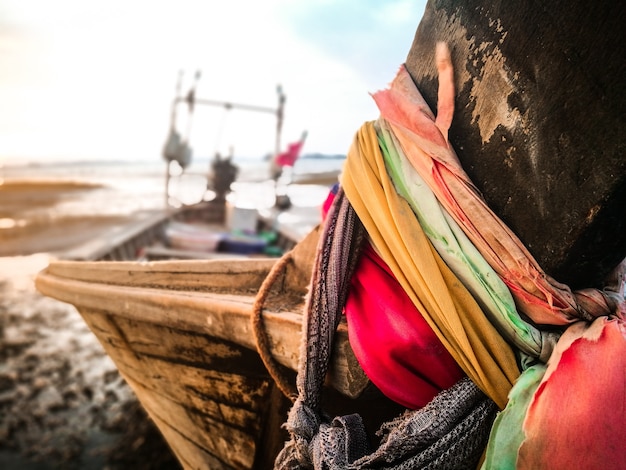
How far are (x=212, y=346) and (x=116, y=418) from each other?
2.75m

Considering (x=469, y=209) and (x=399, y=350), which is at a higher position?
(x=469, y=209)

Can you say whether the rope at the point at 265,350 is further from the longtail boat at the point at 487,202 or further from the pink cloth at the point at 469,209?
the pink cloth at the point at 469,209

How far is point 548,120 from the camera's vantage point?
0.83m

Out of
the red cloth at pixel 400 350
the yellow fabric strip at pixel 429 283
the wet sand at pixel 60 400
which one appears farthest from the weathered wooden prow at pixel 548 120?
the wet sand at pixel 60 400

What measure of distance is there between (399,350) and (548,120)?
0.61 m

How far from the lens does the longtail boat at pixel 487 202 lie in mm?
776

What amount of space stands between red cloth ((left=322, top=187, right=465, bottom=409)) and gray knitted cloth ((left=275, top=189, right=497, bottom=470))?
5cm

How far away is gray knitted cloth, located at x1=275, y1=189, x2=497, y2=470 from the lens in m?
0.86

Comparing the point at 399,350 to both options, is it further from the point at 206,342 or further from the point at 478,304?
the point at 206,342

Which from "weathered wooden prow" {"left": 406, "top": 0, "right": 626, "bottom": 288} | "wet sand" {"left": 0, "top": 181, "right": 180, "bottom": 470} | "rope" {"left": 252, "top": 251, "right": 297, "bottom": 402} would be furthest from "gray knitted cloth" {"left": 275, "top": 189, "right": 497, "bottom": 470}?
"wet sand" {"left": 0, "top": 181, "right": 180, "bottom": 470}

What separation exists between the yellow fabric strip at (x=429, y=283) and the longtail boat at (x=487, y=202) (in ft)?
0.53

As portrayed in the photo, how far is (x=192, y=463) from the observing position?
2256mm

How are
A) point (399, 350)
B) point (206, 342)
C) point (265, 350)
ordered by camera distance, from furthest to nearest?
1. point (206, 342)
2. point (265, 350)
3. point (399, 350)

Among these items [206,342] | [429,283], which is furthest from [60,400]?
[429,283]
